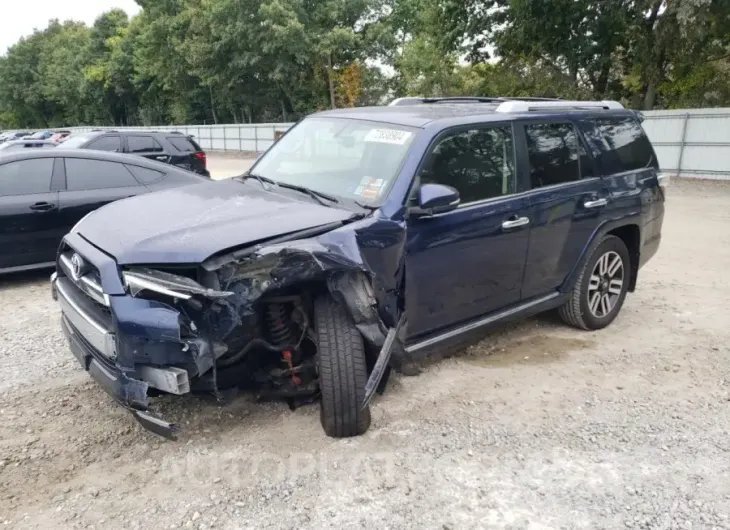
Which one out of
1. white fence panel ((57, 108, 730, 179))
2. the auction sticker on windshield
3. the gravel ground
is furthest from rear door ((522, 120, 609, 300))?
white fence panel ((57, 108, 730, 179))

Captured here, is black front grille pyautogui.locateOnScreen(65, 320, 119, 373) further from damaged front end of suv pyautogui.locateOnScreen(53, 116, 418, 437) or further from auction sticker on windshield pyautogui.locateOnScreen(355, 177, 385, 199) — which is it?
auction sticker on windshield pyautogui.locateOnScreen(355, 177, 385, 199)

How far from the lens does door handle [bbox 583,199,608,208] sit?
465 cm

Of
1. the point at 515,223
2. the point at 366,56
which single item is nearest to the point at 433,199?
the point at 515,223

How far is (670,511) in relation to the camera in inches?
112

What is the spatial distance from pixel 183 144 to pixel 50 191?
23.4ft

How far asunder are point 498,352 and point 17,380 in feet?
11.6

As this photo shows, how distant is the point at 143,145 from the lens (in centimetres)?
1288

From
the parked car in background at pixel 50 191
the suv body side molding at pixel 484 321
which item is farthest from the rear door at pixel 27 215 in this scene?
the suv body side molding at pixel 484 321

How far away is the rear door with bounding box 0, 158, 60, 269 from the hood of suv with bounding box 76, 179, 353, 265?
2888 millimetres

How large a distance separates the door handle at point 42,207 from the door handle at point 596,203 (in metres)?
5.30

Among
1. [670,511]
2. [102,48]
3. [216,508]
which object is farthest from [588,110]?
[102,48]

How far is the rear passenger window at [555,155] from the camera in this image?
431 centimetres

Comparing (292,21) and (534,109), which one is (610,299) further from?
(292,21)

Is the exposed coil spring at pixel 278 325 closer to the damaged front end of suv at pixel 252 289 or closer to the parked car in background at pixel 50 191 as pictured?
the damaged front end of suv at pixel 252 289
